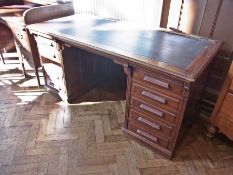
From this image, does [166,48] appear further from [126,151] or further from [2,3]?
[2,3]

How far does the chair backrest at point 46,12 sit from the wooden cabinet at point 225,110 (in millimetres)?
1715

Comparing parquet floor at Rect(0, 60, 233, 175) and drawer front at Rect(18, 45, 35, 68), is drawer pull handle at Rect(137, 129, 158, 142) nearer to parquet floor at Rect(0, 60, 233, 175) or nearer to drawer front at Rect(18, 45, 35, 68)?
parquet floor at Rect(0, 60, 233, 175)

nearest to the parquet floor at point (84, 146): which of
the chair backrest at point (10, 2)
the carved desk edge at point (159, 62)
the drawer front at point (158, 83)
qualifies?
the drawer front at point (158, 83)

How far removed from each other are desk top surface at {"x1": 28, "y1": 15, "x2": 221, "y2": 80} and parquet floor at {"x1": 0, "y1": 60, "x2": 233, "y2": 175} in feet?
2.54

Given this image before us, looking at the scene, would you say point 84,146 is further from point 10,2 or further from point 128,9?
point 10,2

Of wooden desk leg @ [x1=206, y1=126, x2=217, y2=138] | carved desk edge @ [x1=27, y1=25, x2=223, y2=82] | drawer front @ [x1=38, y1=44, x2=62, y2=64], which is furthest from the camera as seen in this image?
drawer front @ [x1=38, y1=44, x2=62, y2=64]

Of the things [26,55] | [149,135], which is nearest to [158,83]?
[149,135]

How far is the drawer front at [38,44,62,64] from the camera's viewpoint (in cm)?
196

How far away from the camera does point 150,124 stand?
1.63m

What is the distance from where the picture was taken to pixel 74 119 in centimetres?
207

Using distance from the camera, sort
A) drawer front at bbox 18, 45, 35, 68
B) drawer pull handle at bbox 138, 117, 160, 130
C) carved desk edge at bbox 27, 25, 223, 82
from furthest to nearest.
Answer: drawer front at bbox 18, 45, 35, 68
drawer pull handle at bbox 138, 117, 160, 130
carved desk edge at bbox 27, 25, 223, 82

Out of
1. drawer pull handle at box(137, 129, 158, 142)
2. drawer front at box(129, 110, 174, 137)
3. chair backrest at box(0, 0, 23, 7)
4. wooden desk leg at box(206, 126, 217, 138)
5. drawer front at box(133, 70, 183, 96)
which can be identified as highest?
chair backrest at box(0, 0, 23, 7)

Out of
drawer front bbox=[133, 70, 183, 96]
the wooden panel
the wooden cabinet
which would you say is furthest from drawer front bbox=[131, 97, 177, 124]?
the wooden panel

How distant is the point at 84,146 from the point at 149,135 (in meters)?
0.54
